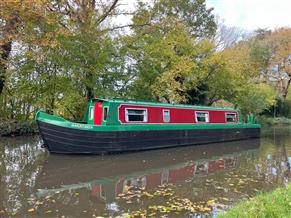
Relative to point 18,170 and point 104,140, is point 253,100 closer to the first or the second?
point 104,140

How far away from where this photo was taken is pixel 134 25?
1658 centimetres

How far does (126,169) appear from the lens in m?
9.52

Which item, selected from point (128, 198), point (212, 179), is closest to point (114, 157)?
point (212, 179)

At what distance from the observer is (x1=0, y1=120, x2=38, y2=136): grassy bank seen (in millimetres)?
15227

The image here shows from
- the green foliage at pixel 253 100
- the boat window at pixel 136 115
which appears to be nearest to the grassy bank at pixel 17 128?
the boat window at pixel 136 115

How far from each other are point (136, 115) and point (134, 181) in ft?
15.5

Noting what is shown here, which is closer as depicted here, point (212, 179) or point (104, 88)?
point (212, 179)

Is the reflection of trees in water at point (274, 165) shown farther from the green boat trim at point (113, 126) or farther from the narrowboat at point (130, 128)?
the green boat trim at point (113, 126)

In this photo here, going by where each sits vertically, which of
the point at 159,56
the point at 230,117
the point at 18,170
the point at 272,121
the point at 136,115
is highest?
the point at 159,56

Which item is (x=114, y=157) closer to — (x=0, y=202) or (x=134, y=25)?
(x=0, y=202)

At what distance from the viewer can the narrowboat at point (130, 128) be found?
10961 mm

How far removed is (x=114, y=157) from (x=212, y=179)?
3.80 m

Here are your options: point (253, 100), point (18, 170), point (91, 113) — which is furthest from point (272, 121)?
point (18, 170)

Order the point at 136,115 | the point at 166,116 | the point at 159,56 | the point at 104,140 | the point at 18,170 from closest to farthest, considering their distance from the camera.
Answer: the point at 18,170 < the point at 104,140 < the point at 136,115 < the point at 166,116 < the point at 159,56
